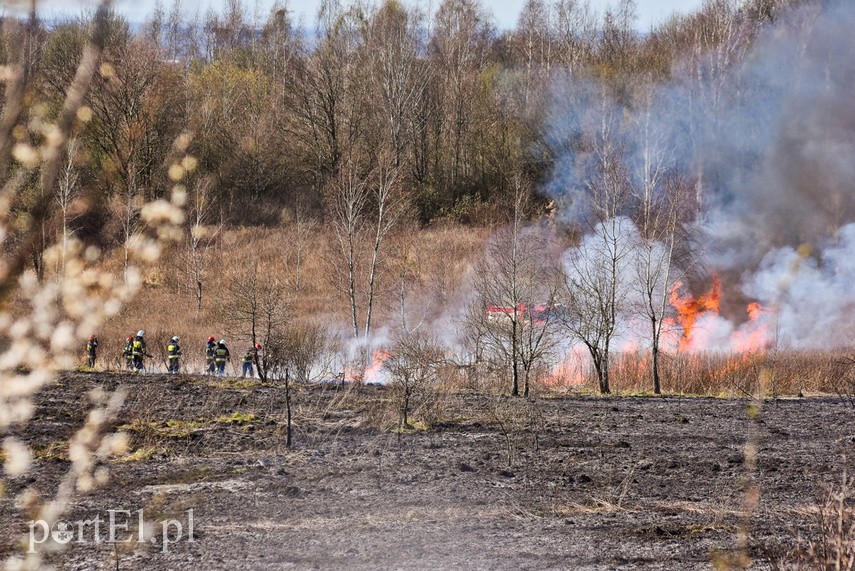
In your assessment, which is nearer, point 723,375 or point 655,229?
point 723,375

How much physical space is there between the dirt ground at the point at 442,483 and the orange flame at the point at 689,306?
10228 millimetres

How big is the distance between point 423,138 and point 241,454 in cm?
3629

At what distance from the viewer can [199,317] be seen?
32.2 metres

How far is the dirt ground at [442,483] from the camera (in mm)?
8422

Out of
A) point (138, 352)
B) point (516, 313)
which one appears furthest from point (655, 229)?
point (138, 352)

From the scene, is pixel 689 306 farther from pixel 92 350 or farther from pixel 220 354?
pixel 92 350

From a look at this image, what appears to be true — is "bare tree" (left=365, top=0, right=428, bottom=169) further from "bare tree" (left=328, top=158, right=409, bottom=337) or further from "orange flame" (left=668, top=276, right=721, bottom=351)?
"orange flame" (left=668, top=276, right=721, bottom=351)

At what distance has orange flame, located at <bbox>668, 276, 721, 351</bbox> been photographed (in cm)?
2912

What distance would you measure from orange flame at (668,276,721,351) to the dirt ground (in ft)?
33.6

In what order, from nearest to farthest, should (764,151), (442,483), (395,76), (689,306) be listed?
(442,483)
(689,306)
(764,151)
(395,76)

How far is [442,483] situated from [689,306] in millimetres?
21566

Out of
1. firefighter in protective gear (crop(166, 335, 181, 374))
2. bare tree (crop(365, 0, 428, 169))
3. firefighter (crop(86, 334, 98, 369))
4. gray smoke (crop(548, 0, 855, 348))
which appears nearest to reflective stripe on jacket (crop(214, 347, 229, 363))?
firefighter in protective gear (crop(166, 335, 181, 374))

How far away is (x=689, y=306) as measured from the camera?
30.6 metres

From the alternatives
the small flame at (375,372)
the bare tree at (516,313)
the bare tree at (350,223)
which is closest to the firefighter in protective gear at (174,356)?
the small flame at (375,372)
